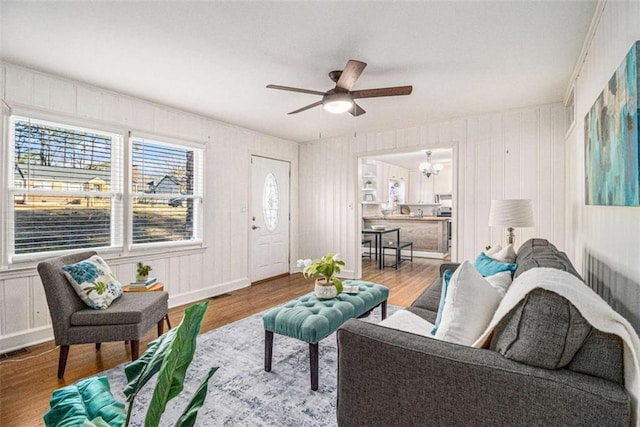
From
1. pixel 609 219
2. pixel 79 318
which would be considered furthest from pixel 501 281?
pixel 79 318

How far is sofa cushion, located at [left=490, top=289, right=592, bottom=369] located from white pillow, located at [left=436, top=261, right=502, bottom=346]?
228 mm

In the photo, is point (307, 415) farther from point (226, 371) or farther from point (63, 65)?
point (63, 65)

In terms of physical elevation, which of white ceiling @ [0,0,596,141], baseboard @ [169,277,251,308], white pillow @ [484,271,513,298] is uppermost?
white ceiling @ [0,0,596,141]

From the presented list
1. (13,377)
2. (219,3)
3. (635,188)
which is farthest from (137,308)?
(635,188)

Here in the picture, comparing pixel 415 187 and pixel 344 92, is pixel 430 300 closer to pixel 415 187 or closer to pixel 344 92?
pixel 344 92

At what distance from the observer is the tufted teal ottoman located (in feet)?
6.77

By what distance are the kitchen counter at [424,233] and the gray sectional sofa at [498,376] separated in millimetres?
6461

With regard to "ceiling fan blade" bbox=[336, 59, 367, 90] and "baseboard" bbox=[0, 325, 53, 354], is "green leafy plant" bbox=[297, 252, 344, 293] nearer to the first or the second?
"ceiling fan blade" bbox=[336, 59, 367, 90]

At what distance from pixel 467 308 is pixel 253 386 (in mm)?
1558

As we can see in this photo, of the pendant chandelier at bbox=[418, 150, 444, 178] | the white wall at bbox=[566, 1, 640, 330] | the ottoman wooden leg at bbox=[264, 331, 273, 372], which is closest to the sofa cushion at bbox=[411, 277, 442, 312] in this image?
the white wall at bbox=[566, 1, 640, 330]

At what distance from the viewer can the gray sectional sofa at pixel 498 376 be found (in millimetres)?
875

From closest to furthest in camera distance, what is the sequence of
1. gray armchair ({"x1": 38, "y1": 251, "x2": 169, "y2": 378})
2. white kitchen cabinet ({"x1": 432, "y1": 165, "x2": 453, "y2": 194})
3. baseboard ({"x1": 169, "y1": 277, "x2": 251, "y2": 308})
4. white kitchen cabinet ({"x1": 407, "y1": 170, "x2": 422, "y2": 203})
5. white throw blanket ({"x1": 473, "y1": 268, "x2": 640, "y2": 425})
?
white throw blanket ({"x1": 473, "y1": 268, "x2": 640, "y2": 425}) < gray armchair ({"x1": 38, "y1": 251, "x2": 169, "y2": 378}) < baseboard ({"x1": 169, "y1": 277, "x2": 251, "y2": 308}) < white kitchen cabinet ({"x1": 432, "y1": 165, "x2": 453, "y2": 194}) < white kitchen cabinet ({"x1": 407, "y1": 170, "x2": 422, "y2": 203})

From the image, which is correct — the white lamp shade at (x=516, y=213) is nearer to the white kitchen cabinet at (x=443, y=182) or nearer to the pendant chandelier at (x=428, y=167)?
the pendant chandelier at (x=428, y=167)

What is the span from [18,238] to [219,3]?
2.70 metres
